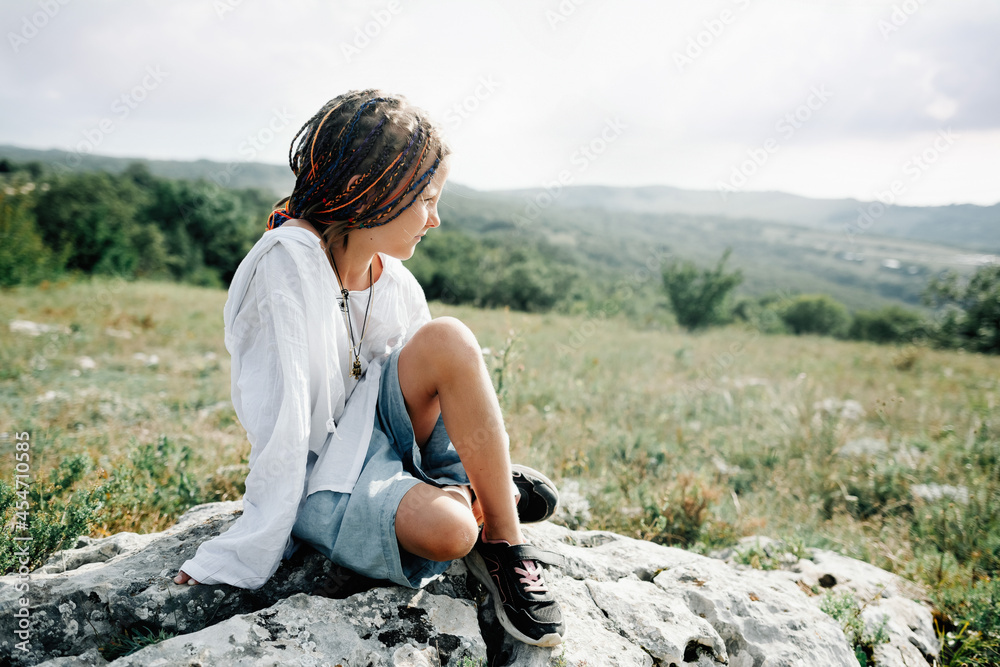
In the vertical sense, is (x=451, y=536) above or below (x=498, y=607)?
above

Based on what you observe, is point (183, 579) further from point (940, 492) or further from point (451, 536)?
point (940, 492)

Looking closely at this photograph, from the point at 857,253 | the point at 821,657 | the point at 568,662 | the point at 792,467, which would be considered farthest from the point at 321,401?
the point at 857,253

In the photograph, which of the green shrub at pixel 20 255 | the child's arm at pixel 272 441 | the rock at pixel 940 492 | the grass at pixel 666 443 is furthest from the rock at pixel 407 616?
the green shrub at pixel 20 255

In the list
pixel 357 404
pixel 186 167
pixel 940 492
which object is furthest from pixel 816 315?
pixel 186 167

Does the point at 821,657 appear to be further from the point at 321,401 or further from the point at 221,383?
the point at 221,383

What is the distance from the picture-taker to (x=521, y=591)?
4.84ft

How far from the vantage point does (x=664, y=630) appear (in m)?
1.57

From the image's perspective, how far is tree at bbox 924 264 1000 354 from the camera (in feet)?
53.9

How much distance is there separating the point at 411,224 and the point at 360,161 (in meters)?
0.24

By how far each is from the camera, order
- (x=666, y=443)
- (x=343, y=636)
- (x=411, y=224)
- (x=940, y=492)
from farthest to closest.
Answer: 1. (x=666, y=443)
2. (x=940, y=492)
3. (x=411, y=224)
4. (x=343, y=636)

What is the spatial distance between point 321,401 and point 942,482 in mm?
3879

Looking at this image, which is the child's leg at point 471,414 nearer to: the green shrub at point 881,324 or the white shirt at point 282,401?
the white shirt at point 282,401

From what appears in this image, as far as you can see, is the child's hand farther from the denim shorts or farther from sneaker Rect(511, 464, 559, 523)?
sneaker Rect(511, 464, 559, 523)

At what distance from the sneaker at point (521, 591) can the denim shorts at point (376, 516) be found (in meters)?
0.16
